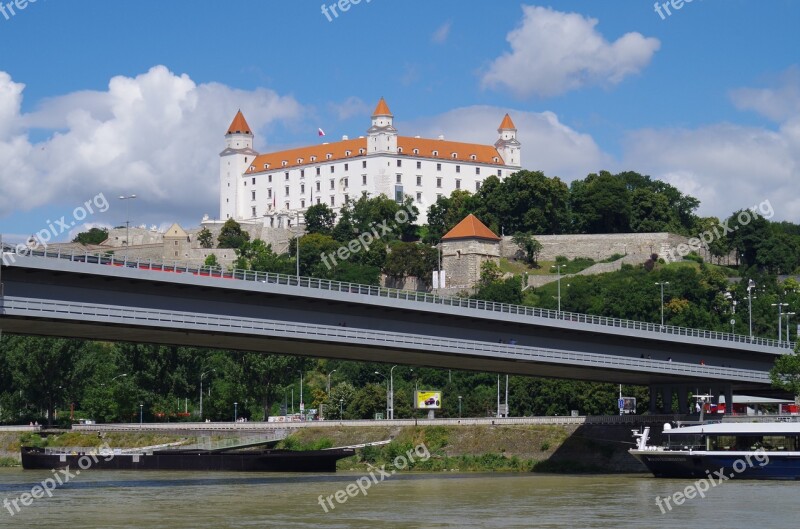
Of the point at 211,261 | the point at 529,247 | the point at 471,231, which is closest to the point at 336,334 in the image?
the point at 471,231

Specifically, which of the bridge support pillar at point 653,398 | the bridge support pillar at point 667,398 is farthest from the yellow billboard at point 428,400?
the bridge support pillar at point 667,398

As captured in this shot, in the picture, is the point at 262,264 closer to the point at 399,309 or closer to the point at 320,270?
the point at 320,270

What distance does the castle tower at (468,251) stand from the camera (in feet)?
579

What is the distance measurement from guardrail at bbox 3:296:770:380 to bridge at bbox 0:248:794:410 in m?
0.05

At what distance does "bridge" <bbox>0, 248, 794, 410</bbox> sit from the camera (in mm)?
55059

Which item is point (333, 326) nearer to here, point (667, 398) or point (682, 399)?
point (667, 398)

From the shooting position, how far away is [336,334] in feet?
211
